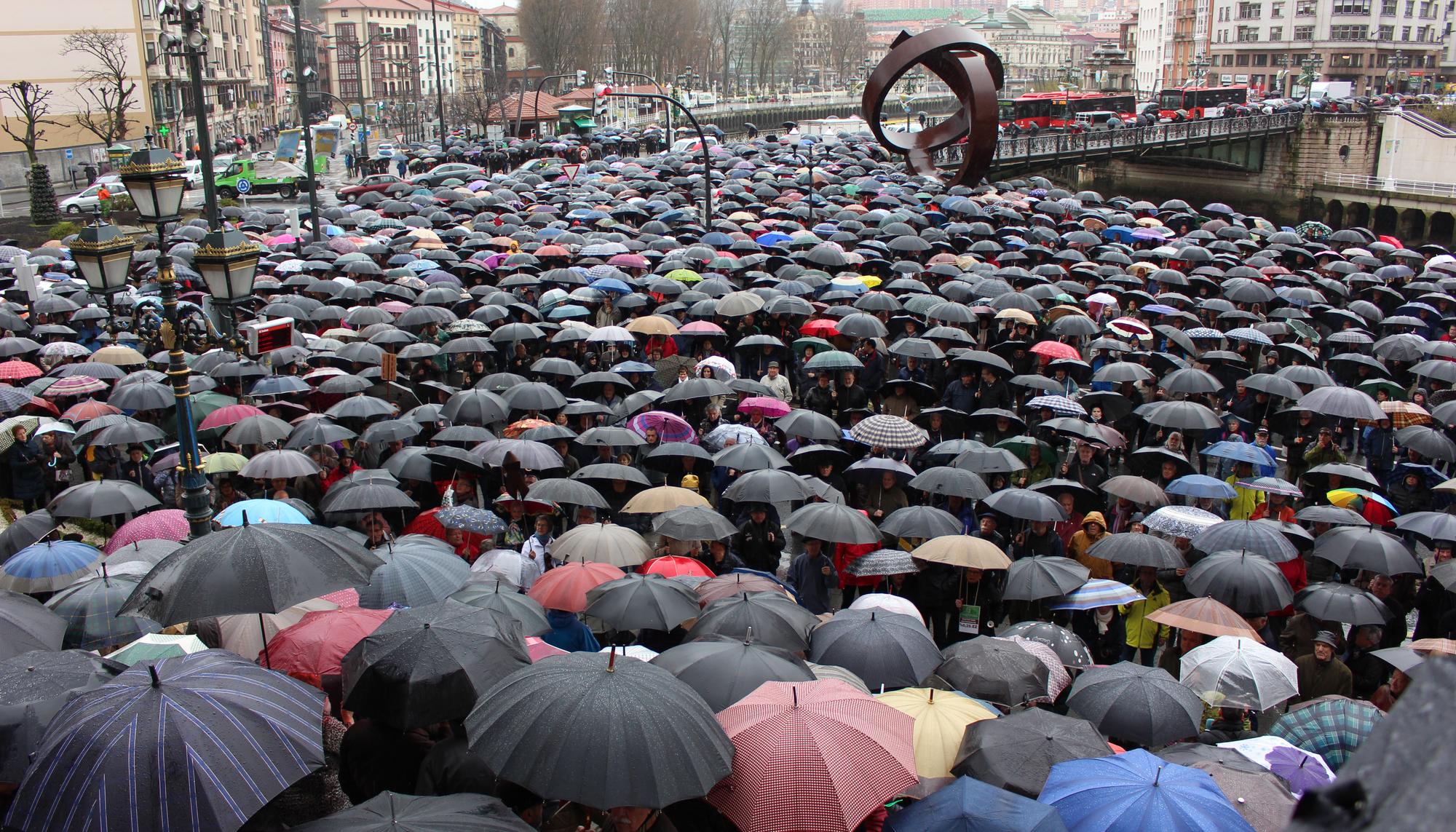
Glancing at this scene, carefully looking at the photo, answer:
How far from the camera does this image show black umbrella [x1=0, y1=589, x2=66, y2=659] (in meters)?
5.86

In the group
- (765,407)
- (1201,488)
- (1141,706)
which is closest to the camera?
(1141,706)

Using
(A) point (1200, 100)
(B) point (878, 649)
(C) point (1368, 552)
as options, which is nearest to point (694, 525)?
(B) point (878, 649)

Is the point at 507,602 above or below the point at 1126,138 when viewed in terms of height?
below

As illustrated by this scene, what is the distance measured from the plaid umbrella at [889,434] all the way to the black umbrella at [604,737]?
19.7 feet

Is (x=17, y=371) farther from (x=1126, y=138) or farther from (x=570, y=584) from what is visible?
(x=1126, y=138)

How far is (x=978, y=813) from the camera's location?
4.60 meters

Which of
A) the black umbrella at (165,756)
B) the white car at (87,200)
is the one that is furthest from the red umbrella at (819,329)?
the white car at (87,200)

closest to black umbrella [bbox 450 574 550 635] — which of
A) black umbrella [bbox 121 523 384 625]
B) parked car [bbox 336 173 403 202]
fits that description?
black umbrella [bbox 121 523 384 625]

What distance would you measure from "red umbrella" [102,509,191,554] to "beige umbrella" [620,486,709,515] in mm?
3255

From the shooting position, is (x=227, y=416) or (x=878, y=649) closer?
(x=878, y=649)

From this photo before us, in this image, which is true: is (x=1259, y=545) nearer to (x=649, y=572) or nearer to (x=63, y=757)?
(x=649, y=572)

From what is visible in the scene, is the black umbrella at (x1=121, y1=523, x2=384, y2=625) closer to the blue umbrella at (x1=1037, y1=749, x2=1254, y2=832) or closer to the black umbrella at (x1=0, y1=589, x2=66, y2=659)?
the black umbrella at (x1=0, y1=589, x2=66, y2=659)

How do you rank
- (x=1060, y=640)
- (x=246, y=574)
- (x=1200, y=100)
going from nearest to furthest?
(x=246, y=574)
(x=1060, y=640)
(x=1200, y=100)

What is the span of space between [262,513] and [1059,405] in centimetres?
752
